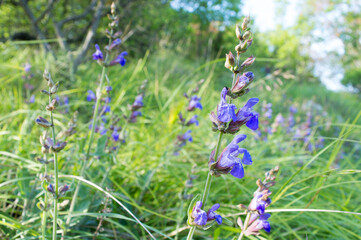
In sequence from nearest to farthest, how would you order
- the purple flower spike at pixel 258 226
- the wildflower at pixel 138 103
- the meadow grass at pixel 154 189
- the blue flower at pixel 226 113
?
the blue flower at pixel 226 113 < the purple flower spike at pixel 258 226 < the meadow grass at pixel 154 189 < the wildflower at pixel 138 103

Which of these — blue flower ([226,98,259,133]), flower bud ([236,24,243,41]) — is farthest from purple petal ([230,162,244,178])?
flower bud ([236,24,243,41])

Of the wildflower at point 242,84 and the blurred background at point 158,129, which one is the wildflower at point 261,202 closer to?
the blurred background at point 158,129

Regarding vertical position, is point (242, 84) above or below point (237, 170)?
above

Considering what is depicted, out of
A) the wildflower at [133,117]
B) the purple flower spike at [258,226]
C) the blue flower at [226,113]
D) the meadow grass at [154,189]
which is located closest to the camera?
the blue flower at [226,113]

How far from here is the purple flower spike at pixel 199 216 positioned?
894mm

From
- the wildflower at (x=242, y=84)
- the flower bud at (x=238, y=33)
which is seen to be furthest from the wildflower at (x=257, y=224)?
the flower bud at (x=238, y=33)

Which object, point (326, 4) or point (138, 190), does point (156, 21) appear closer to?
point (138, 190)

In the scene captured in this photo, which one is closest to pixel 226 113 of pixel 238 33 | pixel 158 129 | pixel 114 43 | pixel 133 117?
pixel 238 33

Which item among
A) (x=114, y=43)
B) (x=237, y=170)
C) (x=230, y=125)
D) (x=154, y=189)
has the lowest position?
(x=154, y=189)

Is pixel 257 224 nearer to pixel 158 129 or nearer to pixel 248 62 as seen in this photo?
pixel 248 62

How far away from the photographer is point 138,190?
78.2 inches

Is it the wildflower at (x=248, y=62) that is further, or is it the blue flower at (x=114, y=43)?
the blue flower at (x=114, y=43)

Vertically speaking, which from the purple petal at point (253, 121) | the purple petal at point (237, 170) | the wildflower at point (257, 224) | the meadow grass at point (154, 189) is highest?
the purple petal at point (253, 121)

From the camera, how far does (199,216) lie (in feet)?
2.95
